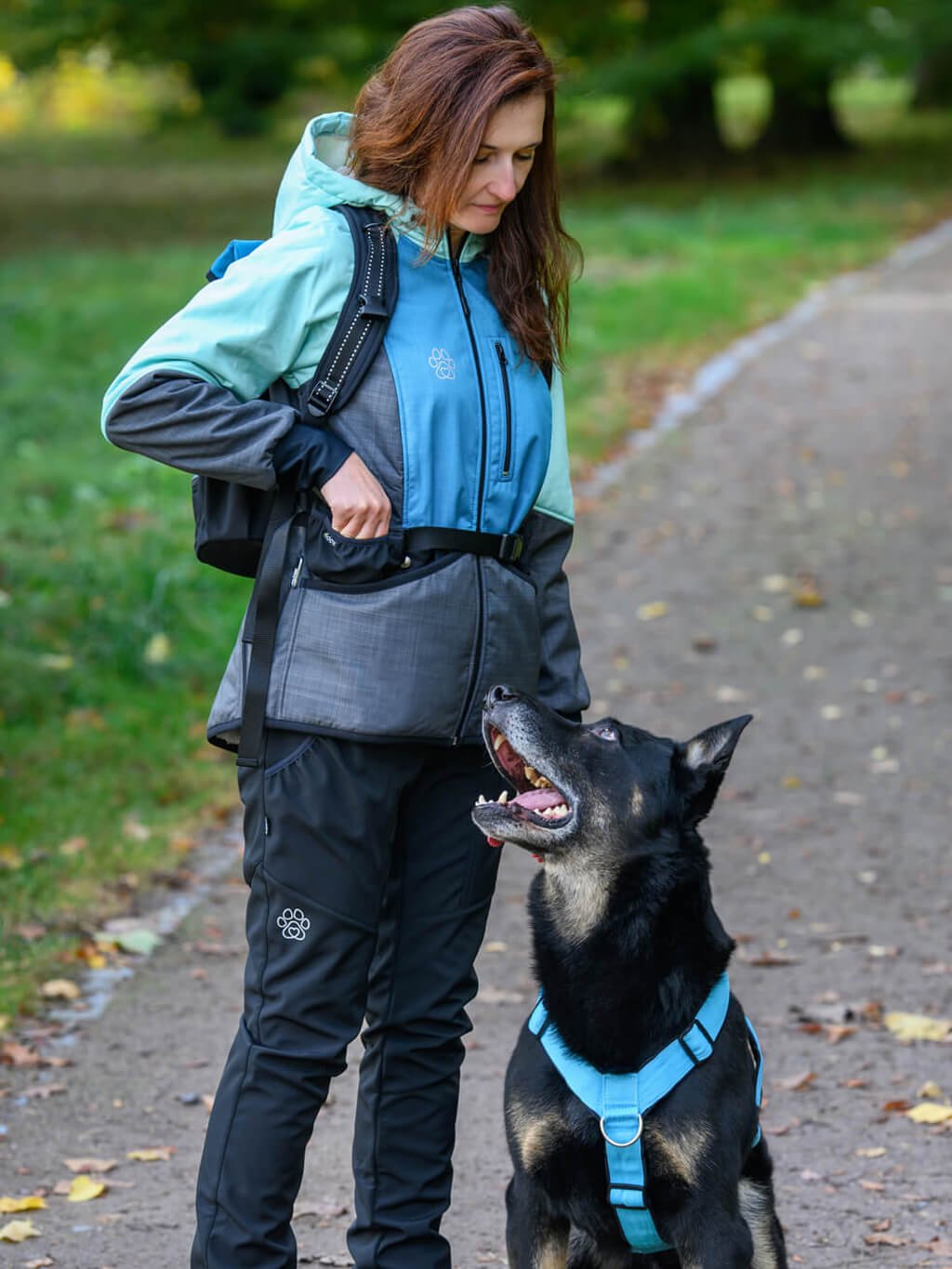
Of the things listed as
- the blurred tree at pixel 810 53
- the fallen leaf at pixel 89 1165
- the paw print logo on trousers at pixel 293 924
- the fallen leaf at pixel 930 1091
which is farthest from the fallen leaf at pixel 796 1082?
the blurred tree at pixel 810 53

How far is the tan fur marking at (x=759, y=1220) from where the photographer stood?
337 cm

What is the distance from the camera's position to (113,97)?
180 ft

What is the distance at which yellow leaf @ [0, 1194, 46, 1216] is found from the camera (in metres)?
4.16

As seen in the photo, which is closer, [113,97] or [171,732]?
[171,732]

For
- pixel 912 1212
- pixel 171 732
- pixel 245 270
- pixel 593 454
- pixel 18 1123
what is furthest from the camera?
pixel 593 454

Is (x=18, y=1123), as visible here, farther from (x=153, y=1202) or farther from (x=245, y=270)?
(x=245, y=270)

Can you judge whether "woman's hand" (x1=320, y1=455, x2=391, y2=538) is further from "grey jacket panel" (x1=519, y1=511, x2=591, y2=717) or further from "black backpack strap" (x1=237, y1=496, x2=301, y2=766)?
"grey jacket panel" (x1=519, y1=511, x2=591, y2=717)

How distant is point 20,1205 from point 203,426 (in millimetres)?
2247

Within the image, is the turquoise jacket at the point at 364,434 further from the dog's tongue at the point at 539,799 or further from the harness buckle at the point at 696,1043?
the harness buckle at the point at 696,1043

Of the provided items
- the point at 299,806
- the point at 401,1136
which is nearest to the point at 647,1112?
the point at 401,1136

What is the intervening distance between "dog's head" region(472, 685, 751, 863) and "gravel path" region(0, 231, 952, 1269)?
1284 mm

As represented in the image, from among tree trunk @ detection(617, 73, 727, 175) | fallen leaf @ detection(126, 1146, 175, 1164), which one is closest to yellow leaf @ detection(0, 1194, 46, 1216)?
fallen leaf @ detection(126, 1146, 175, 1164)

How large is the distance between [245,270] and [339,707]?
0.81 metres

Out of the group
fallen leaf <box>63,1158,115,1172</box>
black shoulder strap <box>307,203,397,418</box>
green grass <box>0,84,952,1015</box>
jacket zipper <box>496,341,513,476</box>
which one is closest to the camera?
black shoulder strap <box>307,203,397,418</box>
